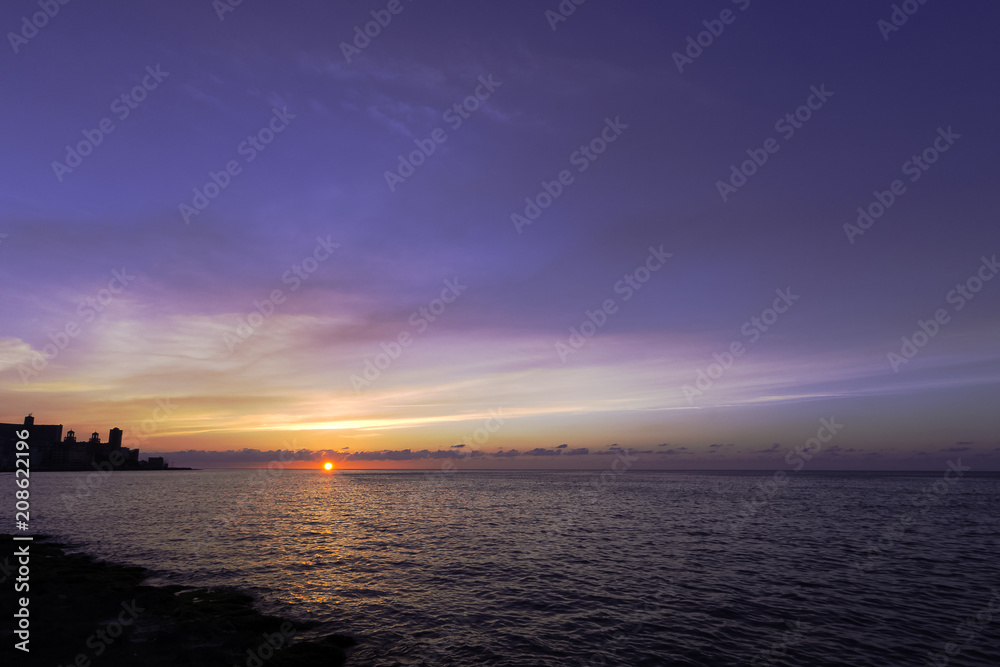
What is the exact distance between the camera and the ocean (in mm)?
23094

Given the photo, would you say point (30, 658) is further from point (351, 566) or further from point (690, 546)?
point (690, 546)

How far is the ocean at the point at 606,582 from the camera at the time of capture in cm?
2309

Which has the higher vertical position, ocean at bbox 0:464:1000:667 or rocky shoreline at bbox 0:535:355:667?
rocky shoreline at bbox 0:535:355:667

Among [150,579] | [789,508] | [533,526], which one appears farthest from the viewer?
[789,508]

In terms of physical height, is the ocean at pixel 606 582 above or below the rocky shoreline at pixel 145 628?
below

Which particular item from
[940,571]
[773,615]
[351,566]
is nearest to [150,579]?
[351,566]

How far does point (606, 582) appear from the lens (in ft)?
114

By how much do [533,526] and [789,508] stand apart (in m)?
55.6

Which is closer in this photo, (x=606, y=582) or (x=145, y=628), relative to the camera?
(x=145, y=628)

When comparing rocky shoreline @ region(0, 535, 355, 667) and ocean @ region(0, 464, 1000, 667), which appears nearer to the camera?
rocky shoreline @ region(0, 535, 355, 667)

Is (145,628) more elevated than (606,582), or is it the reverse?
(145,628)

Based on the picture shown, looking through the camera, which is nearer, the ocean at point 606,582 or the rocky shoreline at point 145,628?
the rocky shoreline at point 145,628

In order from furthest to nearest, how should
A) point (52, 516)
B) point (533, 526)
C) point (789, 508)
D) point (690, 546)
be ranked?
1. point (789, 508)
2. point (52, 516)
3. point (533, 526)
4. point (690, 546)

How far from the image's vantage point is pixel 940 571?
126 feet
